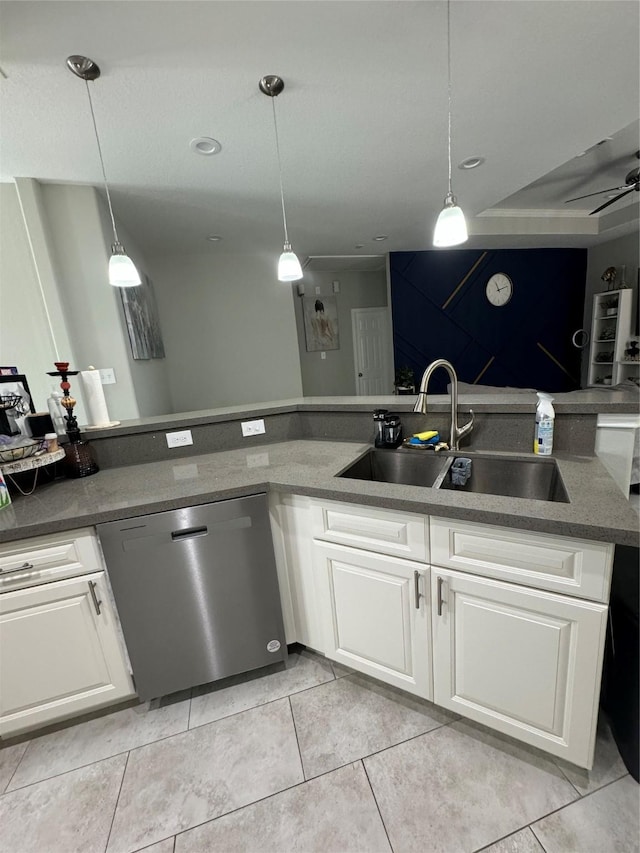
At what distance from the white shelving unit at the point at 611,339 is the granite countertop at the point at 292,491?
187 inches

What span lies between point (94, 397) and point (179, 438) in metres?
0.45

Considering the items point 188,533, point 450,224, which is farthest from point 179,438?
point 450,224

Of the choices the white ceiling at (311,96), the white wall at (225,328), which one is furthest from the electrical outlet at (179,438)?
the white wall at (225,328)

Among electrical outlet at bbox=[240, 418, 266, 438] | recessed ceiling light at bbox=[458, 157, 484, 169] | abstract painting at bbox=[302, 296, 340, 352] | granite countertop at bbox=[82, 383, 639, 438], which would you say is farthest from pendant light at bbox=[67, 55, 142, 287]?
abstract painting at bbox=[302, 296, 340, 352]

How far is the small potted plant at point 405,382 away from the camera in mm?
4664

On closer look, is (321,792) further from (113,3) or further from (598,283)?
(598,283)

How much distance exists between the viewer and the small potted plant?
466cm

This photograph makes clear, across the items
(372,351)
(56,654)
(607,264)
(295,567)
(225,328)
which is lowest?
(56,654)

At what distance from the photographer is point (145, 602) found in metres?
1.27

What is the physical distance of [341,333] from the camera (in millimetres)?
5848

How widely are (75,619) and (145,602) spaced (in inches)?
9.5

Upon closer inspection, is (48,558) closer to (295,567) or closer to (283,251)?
(295,567)

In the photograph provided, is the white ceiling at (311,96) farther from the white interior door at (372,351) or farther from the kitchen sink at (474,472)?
the white interior door at (372,351)

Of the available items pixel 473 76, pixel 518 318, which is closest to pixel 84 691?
pixel 473 76
